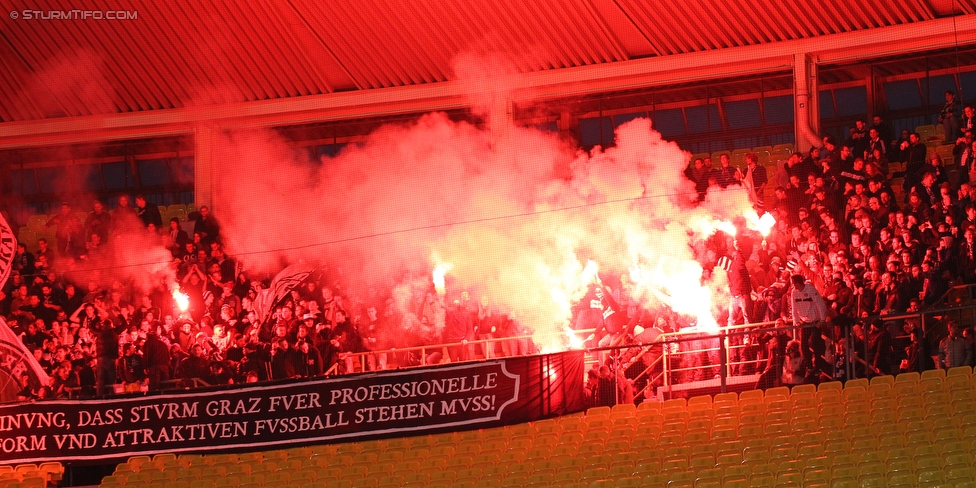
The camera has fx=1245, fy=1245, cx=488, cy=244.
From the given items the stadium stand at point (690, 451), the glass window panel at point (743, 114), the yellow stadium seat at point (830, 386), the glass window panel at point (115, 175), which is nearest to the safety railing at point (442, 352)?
the stadium stand at point (690, 451)

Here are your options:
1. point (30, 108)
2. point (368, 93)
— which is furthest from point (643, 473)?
point (30, 108)

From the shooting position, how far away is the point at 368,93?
1909cm

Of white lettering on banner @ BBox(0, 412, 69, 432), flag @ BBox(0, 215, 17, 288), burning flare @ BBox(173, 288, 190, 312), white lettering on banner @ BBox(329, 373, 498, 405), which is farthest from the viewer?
burning flare @ BBox(173, 288, 190, 312)

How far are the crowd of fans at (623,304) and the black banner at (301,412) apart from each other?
90 cm

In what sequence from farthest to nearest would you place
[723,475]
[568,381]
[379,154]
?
[379,154], [568,381], [723,475]

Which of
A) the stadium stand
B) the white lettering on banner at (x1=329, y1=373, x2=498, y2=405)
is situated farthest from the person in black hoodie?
the white lettering on banner at (x1=329, y1=373, x2=498, y2=405)

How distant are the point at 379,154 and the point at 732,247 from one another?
6347 millimetres

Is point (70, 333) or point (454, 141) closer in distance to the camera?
point (70, 333)

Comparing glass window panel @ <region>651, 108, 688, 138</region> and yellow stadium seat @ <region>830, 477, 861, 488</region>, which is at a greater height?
glass window panel @ <region>651, 108, 688, 138</region>

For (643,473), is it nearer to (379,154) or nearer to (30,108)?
(379,154)

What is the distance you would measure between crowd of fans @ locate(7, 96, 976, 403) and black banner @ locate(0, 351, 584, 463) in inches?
35.3

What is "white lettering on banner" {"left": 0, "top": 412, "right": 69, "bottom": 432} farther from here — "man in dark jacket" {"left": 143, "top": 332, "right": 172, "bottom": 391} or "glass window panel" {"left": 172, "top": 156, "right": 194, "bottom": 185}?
"glass window panel" {"left": 172, "top": 156, "right": 194, "bottom": 185}

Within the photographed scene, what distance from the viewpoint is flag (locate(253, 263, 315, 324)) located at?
1588 cm

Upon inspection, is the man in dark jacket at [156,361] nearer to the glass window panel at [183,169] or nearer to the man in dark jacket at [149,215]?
the man in dark jacket at [149,215]
